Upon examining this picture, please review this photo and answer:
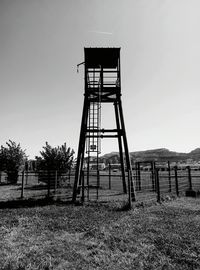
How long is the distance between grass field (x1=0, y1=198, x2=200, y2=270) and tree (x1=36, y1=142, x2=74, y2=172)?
10.9 metres

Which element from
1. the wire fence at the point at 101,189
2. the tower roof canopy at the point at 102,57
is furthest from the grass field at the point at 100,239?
the tower roof canopy at the point at 102,57

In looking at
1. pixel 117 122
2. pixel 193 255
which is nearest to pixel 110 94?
pixel 117 122

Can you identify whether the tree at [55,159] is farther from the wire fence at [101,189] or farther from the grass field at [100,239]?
the grass field at [100,239]

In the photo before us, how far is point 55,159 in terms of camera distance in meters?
19.3

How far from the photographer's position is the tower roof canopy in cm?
1205

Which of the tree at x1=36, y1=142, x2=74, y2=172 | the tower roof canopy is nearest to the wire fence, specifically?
the tree at x1=36, y1=142, x2=74, y2=172

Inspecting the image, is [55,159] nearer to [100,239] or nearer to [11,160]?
[11,160]

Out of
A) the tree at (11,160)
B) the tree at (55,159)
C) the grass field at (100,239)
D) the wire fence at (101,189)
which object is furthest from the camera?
the tree at (11,160)

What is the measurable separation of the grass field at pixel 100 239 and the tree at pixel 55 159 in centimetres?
1089

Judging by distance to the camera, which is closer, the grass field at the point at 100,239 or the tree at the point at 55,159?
the grass field at the point at 100,239

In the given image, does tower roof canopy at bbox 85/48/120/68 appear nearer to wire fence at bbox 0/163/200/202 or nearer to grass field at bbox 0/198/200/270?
wire fence at bbox 0/163/200/202

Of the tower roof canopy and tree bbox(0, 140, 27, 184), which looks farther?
tree bbox(0, 140, 27, 184)

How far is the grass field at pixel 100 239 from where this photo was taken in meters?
4.02

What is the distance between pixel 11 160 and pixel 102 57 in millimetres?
18436
